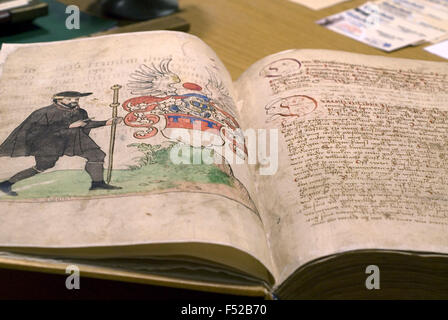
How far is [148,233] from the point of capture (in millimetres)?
547

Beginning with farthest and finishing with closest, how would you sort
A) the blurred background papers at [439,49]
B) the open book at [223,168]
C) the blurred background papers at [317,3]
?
the blurred background papers at [317,3] < the blurred background papers at [439,49] < the open book at [223,168]

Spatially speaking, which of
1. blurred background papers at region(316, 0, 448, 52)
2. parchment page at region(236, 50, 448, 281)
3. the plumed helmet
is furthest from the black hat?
blurred background papers at region(316, 0, 448, 52)

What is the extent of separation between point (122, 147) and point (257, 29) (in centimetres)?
55

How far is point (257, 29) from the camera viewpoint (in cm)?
113

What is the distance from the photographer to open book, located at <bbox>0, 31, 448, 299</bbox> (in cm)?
56

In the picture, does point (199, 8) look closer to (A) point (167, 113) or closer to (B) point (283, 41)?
(B) point (283, 41)

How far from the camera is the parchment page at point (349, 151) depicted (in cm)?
60

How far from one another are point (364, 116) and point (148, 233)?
0.37 metres

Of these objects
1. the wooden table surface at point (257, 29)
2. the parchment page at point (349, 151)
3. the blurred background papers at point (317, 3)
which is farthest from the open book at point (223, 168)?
the blurred background papers at point (317, 3)

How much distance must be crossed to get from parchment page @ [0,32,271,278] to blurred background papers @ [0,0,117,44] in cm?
19

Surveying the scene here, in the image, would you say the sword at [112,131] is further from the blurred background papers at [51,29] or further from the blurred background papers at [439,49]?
the blurred background papers at [439,49]

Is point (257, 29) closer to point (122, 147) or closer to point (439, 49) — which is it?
point (439, 49)

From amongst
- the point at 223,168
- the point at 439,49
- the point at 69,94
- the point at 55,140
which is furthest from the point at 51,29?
the point at 439,49

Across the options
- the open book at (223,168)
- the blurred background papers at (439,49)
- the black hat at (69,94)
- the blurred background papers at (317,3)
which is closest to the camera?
the open book at (223,168)
